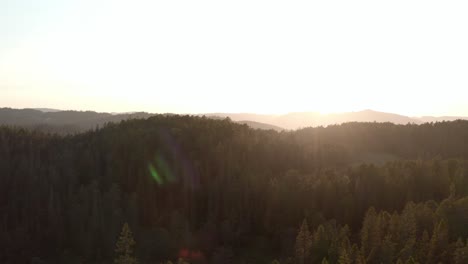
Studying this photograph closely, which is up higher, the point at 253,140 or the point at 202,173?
the point at 253,140

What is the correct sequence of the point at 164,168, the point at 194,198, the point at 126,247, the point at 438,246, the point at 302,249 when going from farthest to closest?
the point at 164,168 → the point at 194,198 → the point at 302,249 → the point at 438,246 → the point at 126,247

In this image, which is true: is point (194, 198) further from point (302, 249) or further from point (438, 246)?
point (438, 246)

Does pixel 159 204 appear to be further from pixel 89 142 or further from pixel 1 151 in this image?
pixel 1 151

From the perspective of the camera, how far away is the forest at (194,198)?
117 meters

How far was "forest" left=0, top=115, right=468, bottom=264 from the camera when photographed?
117 metres

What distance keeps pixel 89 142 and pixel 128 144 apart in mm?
27249

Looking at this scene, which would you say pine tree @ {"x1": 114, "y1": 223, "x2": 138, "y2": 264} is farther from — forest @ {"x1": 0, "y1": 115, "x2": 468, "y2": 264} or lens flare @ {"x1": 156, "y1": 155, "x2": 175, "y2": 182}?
lens flare @ {"x1": 156, "y1": 155, "x2": 175, "y2": 182}

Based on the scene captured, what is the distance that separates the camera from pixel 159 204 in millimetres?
140125

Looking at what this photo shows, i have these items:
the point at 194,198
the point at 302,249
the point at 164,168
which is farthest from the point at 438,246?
the point at 164,168

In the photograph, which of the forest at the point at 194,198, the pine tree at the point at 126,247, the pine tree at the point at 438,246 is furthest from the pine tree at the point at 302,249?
the pine tree at the point at 126,247

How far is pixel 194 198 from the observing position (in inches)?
5418

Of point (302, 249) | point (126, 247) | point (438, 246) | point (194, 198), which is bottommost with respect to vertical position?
point (194, 198)

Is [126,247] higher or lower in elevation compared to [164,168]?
lower

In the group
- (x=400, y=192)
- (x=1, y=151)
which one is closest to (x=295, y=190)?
(x=400, y=192)
